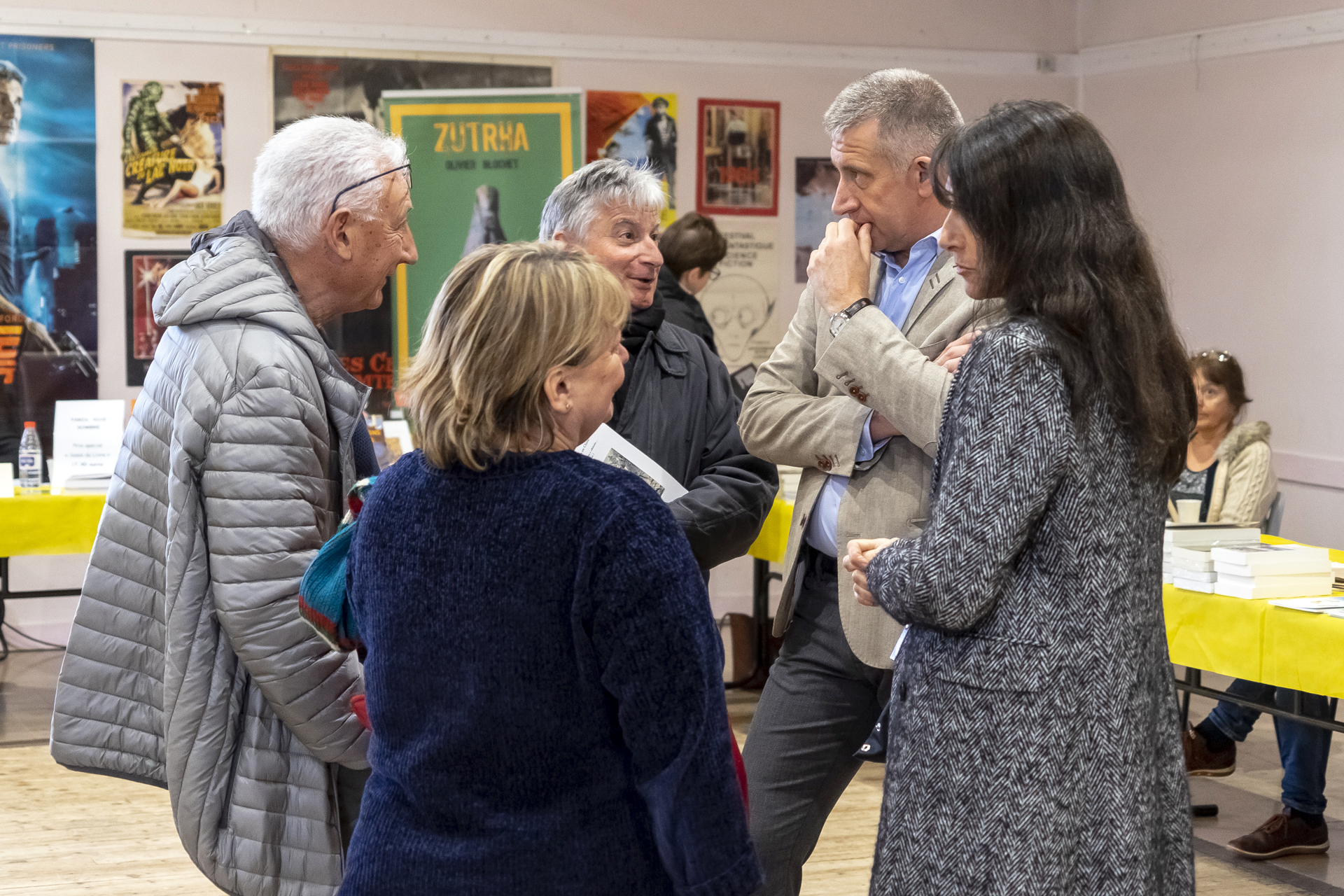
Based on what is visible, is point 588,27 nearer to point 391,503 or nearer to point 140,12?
point 140,12

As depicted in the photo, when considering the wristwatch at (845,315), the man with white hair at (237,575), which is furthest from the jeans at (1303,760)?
the man with white hair at (237,575)

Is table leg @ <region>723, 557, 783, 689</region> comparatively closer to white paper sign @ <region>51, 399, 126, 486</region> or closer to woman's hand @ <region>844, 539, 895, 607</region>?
white paper sign @ <region>51, 399, 126, 486</region>

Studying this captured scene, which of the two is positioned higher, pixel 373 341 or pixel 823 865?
pixel 373 341

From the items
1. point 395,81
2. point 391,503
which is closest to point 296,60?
point 395,81

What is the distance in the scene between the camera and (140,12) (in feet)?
19.4

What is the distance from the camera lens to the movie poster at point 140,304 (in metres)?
6.04

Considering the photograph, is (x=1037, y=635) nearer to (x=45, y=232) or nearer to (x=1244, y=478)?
(x=1244, y=478)

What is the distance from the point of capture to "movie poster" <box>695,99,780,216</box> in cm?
671

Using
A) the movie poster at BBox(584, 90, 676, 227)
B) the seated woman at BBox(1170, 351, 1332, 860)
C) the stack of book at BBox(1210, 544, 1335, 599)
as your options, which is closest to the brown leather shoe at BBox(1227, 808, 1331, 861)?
the seated woman at BBox(1170, 351, 1332, 860)

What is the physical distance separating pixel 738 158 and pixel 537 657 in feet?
18.9

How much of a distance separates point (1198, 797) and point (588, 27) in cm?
441

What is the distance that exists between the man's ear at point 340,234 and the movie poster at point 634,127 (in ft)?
15.0

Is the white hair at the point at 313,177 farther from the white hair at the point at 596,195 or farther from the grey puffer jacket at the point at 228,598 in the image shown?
the white hair at the point at 596,195

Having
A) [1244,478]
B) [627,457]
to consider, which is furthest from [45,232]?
[1244,478]
